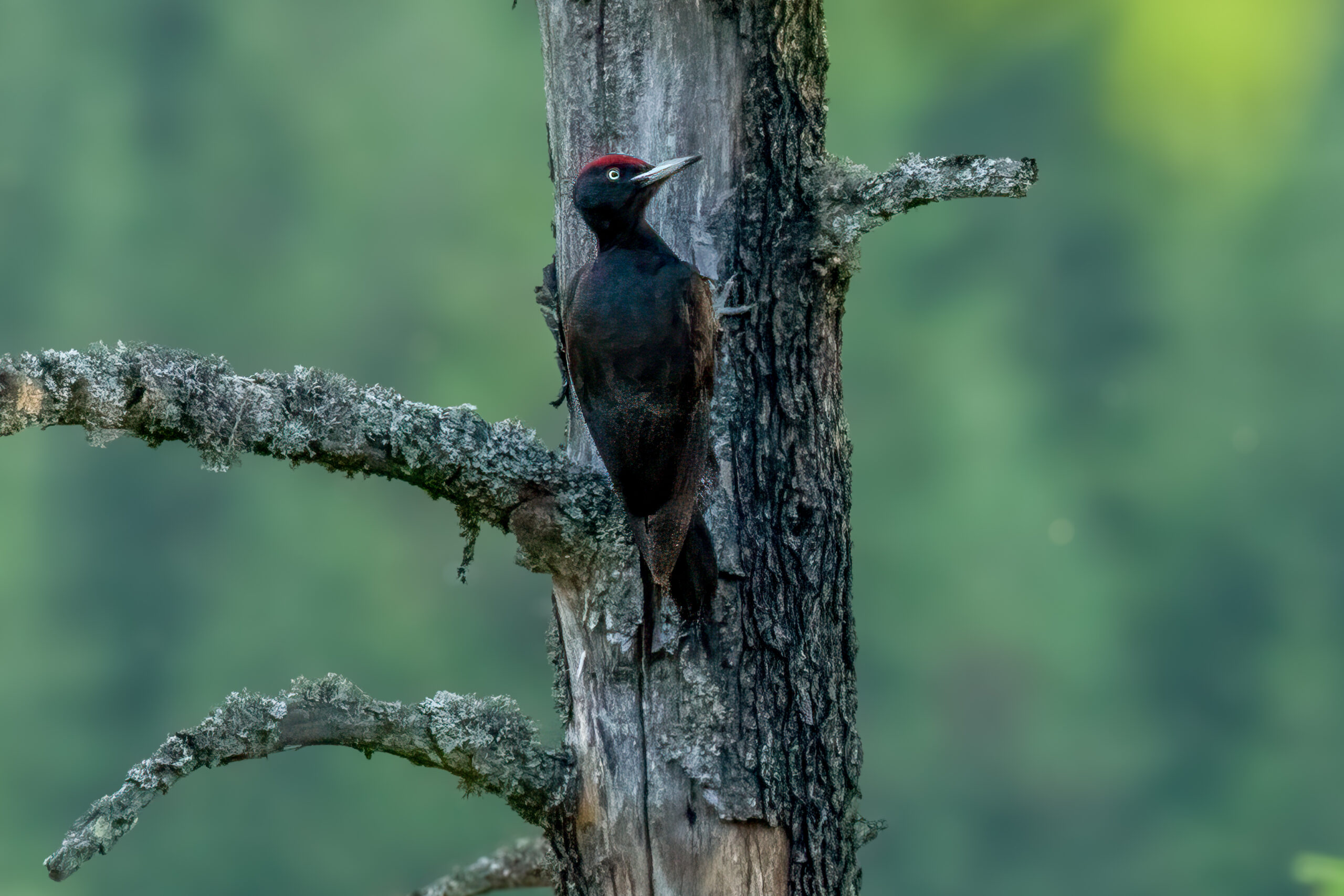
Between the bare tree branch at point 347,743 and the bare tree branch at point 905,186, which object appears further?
the bare tree branch at point 905,186

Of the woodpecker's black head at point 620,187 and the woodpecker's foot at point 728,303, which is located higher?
the woodpecker's black head at point 620,187

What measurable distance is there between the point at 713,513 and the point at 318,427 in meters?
0.54

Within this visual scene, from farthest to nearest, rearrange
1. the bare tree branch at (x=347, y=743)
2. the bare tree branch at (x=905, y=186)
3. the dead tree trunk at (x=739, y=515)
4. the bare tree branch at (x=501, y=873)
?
the bare tree branch at (x=501, y=873) < the dead tree trunk at (x=739, y=515) < the bare tree branch at (x=905, y=186) < the bare tree branch at (x=347, y=743)

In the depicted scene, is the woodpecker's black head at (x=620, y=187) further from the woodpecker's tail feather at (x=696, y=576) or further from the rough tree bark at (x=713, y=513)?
the woodpecker's tail feather at (x=696, y=576)

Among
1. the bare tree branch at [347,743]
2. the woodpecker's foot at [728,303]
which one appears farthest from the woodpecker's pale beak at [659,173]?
the bare tree branch at [347,743]

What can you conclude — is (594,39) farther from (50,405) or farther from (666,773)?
(666,773)

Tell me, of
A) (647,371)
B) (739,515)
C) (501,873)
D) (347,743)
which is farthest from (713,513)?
(501,873)

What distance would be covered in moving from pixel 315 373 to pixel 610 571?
0.47m

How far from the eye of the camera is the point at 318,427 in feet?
4.86

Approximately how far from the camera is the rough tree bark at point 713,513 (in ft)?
5.24

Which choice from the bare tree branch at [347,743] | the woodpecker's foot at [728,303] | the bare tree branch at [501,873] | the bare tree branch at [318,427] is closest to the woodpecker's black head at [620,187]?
the woodpecker's foot at [728,303]

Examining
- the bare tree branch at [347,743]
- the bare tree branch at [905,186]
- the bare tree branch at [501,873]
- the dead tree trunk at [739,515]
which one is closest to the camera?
the bare tree branch at [347,743]

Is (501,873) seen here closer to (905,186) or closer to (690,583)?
(690,583)

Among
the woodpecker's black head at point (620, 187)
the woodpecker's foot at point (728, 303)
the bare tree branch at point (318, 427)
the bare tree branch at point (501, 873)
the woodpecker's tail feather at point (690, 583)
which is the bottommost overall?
the bare tree branch at point (501, 873)
